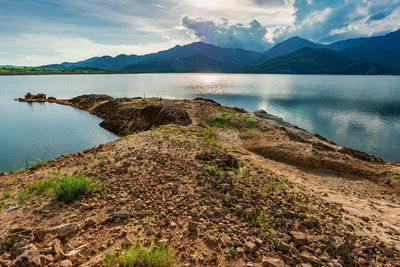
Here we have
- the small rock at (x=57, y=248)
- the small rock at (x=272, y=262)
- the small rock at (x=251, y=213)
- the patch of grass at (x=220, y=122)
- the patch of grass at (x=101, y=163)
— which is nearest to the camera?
the small rock at (x=57, y=248)

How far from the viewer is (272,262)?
499 cm

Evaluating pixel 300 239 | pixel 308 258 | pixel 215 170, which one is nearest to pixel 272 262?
pixel 308 258

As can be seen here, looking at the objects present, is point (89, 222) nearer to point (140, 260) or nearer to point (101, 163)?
point (140, 260)

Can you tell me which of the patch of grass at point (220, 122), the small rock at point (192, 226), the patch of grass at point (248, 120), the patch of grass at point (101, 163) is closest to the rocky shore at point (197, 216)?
the patch of grass at point (101, 163)

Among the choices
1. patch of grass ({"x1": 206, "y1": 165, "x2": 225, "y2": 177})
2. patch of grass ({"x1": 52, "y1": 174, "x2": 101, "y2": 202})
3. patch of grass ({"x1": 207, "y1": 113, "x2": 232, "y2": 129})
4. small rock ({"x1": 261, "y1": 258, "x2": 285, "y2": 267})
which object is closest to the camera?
small rock ({"x1": 261, "y1": 258, "x2": 285, "y2": 267})

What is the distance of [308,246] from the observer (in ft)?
19.0

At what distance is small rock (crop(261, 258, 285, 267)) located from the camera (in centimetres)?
493

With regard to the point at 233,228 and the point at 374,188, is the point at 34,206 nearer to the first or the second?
the point at 233,228

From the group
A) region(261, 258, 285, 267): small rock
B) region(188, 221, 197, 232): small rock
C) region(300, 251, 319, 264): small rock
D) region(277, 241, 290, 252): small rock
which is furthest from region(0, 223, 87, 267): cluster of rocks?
region(300, 251, 319, 264): small rock

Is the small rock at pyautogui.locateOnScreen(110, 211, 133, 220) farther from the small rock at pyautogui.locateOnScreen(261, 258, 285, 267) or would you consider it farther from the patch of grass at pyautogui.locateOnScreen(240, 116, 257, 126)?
the patch of grass at pyautogui.locateOnScreen(240, 116, 257, 126)

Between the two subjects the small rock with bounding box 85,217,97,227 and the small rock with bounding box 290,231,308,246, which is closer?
the small rock with bounding box 290,231,308,246

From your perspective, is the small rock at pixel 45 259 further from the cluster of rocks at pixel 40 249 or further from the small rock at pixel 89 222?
the small rock at pixel 89 222

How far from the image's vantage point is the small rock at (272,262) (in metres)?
4.93

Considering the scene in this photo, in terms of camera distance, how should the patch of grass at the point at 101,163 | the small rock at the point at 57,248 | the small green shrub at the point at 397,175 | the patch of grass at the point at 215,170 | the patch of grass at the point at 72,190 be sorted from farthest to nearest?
the small green shrub at the point at 397,175 < the patch of grass at the point at 101,163 < the patch of grass at the point at 215,170 < the patch of grass at the point at 72,190 < the small rock at the point at 57,248
